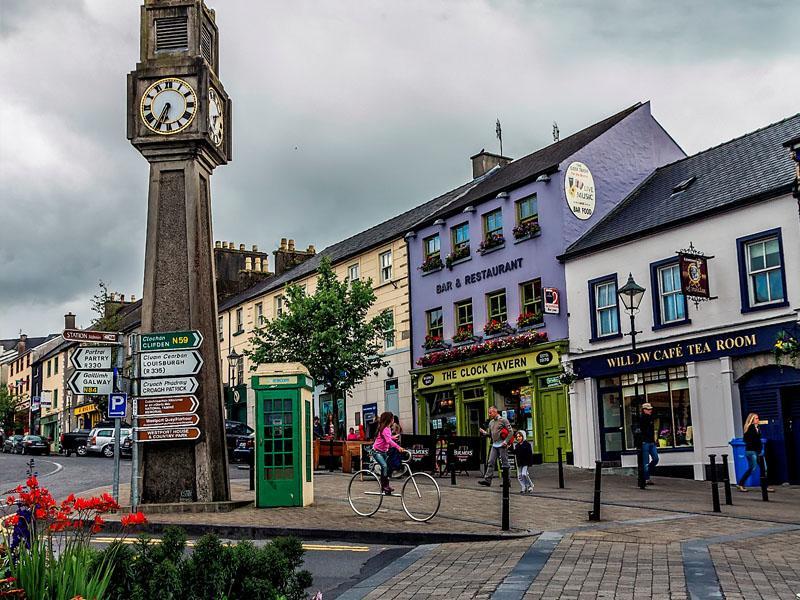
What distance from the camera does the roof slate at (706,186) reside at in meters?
24.7

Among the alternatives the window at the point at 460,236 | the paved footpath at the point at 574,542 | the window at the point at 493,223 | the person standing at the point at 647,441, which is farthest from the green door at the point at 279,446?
the window at the point at 460,236

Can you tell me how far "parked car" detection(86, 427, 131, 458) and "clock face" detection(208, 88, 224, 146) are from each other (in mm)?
26856

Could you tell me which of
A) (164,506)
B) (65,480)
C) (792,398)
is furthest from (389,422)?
(65,480)

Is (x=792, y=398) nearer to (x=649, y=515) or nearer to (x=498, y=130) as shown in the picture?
(x=649, y=515)

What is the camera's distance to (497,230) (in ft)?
108

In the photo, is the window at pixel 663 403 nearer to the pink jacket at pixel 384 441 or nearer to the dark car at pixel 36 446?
the pink jacket at pixel 384 441

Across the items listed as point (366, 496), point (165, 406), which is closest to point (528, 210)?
point (366, 496)

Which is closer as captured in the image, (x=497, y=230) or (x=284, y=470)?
(x=284, y=470)

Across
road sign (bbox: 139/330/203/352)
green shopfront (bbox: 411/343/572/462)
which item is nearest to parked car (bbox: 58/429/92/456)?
green shopfront (bbox: 411/343/572/462)

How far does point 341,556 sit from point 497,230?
22191 millimetres

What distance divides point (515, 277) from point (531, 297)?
94 centimetres

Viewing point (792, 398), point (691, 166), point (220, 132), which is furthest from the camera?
point (691, 166)

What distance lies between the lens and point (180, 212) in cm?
1719

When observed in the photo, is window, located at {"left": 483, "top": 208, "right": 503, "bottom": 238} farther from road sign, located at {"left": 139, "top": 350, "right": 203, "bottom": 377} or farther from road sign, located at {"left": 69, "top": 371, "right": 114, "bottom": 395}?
road sign, located at {"left": 69, "top": 371, "right": 114, "bottom": 395}
